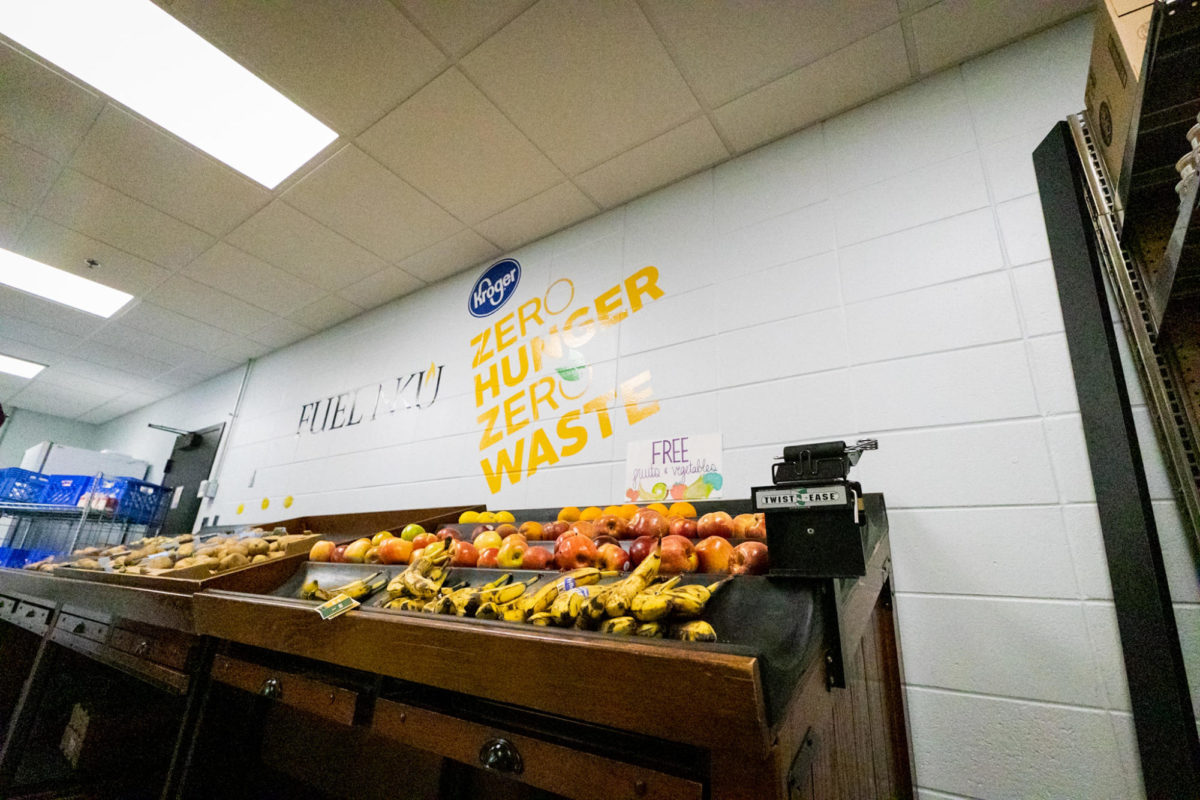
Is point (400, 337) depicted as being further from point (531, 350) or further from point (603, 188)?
point (603, 188)

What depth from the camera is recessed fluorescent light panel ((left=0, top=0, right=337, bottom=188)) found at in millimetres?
1779

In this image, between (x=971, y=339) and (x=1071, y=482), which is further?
(x=971, y=339)

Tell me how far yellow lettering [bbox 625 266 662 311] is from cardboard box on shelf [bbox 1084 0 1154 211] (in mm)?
1415

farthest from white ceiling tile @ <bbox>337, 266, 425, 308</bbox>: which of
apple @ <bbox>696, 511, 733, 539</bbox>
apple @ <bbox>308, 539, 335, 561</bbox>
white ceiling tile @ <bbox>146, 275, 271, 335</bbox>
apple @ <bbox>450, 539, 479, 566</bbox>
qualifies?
apple @ <bbox>696, 511, 733, 539</bbox>

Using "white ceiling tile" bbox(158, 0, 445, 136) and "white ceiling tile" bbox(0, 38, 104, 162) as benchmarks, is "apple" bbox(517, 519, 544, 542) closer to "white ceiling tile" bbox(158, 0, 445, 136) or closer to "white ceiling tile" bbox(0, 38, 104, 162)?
"white ceiling tile" bbox(158, 0, 445, 136)

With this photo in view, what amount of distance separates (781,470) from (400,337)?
3.13 m

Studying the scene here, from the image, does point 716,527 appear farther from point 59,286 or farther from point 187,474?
point 187,474

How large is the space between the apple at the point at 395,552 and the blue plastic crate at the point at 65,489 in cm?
363

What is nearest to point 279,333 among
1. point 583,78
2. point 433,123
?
point 433,123

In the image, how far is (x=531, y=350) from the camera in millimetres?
2580

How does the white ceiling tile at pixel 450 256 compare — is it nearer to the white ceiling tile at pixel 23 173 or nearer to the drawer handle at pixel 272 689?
the white ceiling tile at pixel 23 173

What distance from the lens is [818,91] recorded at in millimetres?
1911

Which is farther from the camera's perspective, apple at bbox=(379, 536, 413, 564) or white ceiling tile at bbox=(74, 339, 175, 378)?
white ceiling tile at bbox=(74, 339, 175, 378)

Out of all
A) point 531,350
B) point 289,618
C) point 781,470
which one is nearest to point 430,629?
point 289,618
